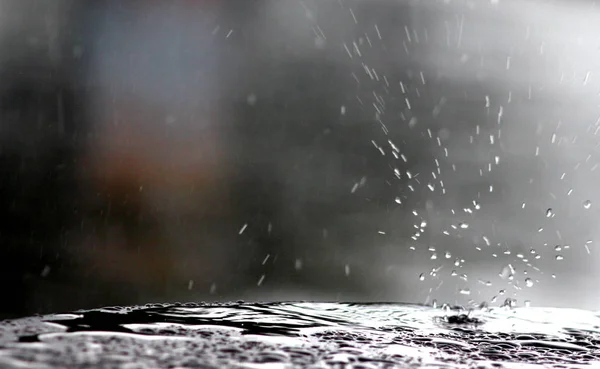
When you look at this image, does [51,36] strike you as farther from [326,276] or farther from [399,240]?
[399,240]

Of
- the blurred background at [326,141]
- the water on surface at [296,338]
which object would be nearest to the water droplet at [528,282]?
the blurred background at [326,141]

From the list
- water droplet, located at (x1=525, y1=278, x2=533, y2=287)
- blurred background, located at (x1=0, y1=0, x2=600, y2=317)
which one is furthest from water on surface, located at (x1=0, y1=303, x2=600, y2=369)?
water droplet, located at (x1=525, y1=278, x2=533, y2=287)

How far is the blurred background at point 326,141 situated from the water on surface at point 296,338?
173 centimetres

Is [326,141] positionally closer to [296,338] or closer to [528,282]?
[528,282]

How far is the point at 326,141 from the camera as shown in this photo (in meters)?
3.19

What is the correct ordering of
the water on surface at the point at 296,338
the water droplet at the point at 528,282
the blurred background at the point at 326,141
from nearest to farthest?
the water on surface at the point at 296,338, the blurred background at the point at 326,141, the water droplet at the point at 528,282

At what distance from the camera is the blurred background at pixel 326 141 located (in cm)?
304

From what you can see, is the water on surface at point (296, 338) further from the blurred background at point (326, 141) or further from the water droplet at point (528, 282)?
the water droplet at point (528, 282)

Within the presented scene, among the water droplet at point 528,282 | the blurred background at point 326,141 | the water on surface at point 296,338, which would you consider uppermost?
the blurred background at point 326,141

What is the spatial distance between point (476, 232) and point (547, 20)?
3.60 ft

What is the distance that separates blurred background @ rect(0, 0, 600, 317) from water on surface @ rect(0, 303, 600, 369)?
1.73m

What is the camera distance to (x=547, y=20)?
10.7 ft

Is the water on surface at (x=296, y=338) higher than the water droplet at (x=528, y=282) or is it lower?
lower

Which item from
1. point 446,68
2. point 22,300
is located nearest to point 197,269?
point 22,300
